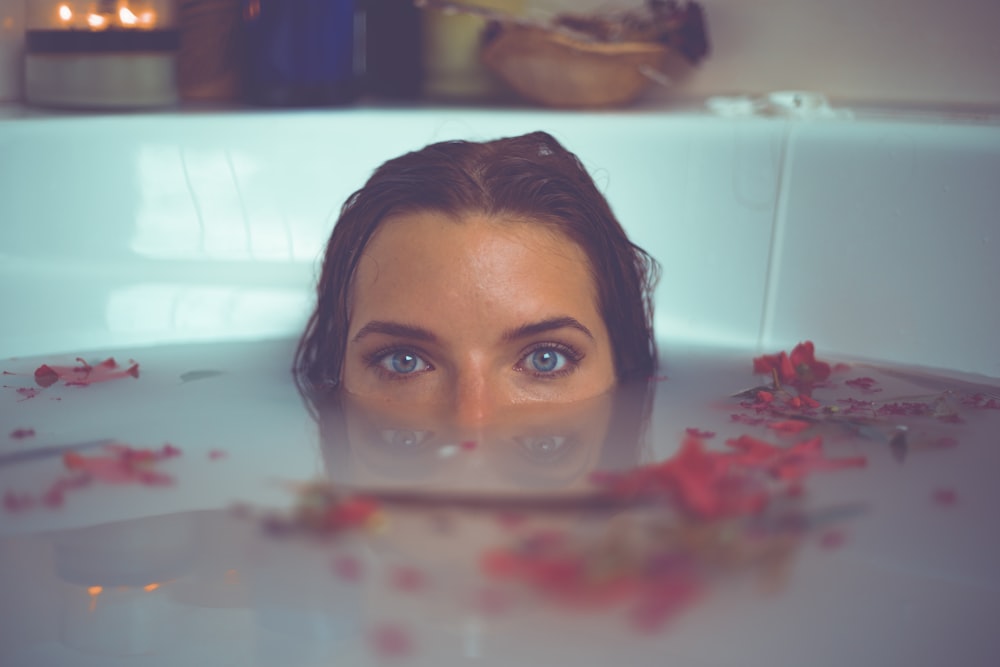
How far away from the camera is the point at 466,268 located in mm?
879

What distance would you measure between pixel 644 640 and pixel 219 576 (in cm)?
28

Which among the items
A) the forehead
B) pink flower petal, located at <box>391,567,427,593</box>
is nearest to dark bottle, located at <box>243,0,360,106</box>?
the forehead

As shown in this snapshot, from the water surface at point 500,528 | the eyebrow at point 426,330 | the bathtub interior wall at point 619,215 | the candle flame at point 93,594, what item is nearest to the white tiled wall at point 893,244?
the bathtub interior wall at point 619,215

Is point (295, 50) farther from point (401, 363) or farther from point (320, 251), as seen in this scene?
point (401, 363)

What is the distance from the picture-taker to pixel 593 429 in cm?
98

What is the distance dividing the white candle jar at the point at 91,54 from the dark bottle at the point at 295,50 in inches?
5.3

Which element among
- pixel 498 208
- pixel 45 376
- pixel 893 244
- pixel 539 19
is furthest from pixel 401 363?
pixel 539 19

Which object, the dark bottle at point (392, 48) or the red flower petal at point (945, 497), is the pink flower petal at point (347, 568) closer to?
the red flower petal at point (945, 497)

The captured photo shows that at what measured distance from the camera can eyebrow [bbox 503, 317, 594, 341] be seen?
87 centimetres

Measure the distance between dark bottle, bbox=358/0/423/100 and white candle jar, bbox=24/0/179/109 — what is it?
361mm

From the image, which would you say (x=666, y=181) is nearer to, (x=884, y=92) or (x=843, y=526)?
(x=884, y=92)

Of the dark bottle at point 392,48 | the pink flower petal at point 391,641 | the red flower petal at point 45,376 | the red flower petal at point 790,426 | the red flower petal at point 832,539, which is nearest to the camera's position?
the pink flower petal at point 391,641

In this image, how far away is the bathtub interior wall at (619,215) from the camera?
3.97 ft

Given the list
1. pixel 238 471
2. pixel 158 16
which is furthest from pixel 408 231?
pixel 158 16
